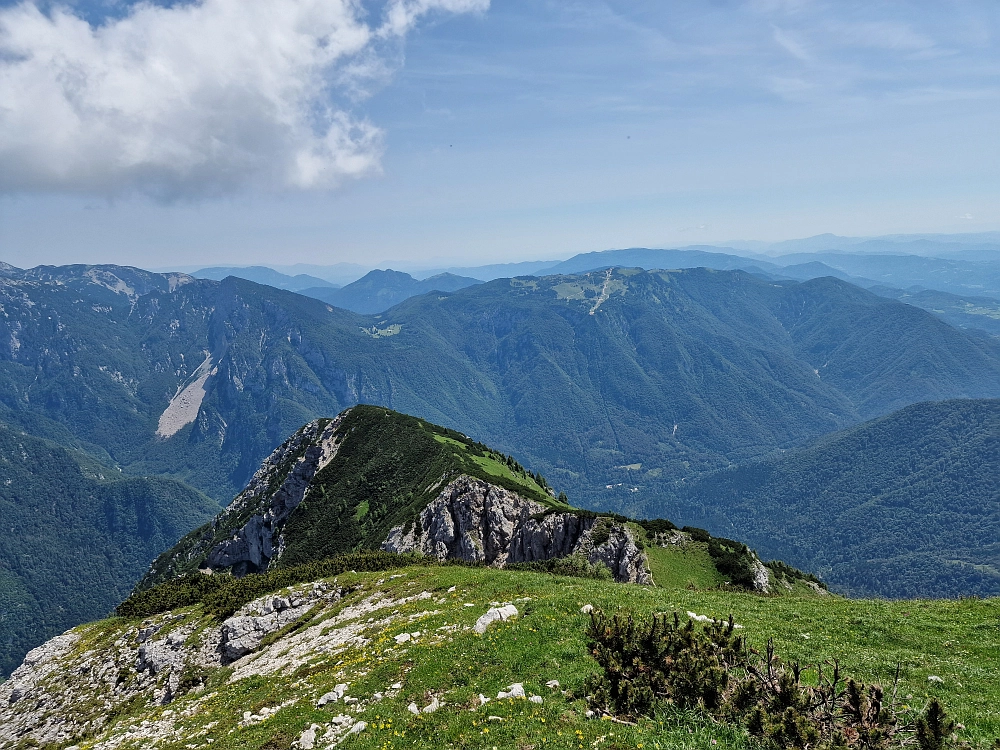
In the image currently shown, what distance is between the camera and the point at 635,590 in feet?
96.0

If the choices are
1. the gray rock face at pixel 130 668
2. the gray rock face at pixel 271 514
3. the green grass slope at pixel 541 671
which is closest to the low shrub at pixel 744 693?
the green grass slope at pixel 541 671

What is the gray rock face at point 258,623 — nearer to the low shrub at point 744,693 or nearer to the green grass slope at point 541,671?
the green grass slope at point 541,671

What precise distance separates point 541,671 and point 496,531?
271ft

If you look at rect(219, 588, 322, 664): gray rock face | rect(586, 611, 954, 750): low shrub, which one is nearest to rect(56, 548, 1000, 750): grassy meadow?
rect(586, 611, 954, 750): low shrub

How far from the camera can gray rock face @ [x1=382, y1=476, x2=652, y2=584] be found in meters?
77.7

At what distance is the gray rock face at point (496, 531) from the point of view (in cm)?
7769

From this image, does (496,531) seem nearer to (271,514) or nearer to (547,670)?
(547,670)

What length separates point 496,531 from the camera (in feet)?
323

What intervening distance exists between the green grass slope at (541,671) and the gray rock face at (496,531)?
47839 millimetres

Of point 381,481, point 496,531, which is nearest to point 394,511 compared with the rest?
point 381,481

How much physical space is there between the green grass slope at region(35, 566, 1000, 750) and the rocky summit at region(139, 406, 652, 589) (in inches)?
1595

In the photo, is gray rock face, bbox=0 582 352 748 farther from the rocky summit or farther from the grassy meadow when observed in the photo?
the rocky summit

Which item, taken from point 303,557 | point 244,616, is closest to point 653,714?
point 244,616

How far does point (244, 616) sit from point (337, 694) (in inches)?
1076
